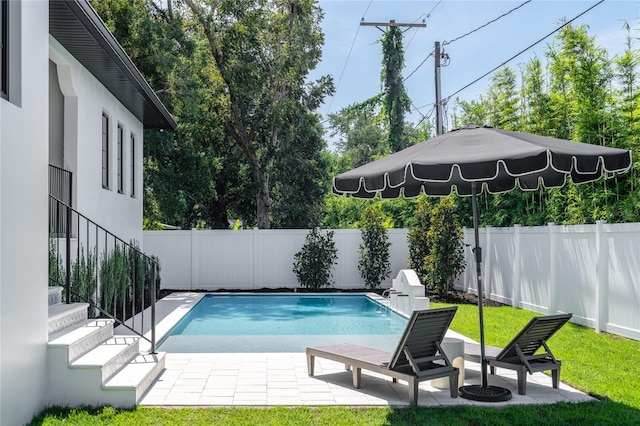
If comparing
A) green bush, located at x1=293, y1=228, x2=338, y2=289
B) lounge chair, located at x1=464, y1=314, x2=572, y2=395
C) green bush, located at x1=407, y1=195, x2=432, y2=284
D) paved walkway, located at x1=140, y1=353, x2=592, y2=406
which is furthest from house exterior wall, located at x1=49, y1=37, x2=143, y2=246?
green bush, located at x1=407, y1=195, x2=432, y2=284

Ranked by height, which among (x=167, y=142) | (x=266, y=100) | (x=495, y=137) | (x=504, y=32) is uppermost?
(x=504, y=32)

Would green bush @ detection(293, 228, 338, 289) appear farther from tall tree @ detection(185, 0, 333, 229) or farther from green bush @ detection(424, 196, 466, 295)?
tall tree @ detection(185, 0, 333, 229)

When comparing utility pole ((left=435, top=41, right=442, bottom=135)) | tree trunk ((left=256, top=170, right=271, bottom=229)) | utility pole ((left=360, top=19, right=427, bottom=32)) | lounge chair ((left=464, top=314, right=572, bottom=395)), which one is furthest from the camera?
tree trunk ((left=256, top=170, right=271, bottom=229))

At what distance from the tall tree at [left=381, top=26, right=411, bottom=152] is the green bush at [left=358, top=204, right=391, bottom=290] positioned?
22.4ft

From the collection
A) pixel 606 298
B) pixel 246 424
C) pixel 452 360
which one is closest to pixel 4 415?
pixel 246 424

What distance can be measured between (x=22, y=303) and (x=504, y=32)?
16.2 meters

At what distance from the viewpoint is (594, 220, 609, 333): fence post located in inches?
361

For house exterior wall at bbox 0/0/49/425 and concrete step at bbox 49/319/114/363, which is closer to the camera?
house exterior wall at bbox 0/0/49/425

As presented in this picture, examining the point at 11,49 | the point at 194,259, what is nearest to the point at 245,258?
the point at 194,259

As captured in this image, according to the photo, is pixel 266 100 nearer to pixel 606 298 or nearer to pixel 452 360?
pixel 606 298

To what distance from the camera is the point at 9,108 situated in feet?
16.3

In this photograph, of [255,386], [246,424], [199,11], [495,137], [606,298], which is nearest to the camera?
[246,424]

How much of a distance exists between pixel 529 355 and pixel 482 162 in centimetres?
242

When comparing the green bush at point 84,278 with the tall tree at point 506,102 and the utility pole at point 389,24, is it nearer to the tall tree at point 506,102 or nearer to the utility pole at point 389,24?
the tall tree at point 506,102
